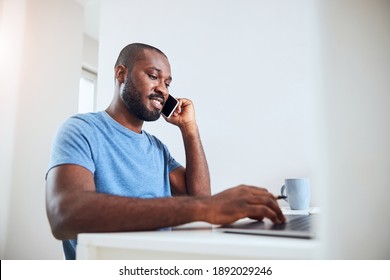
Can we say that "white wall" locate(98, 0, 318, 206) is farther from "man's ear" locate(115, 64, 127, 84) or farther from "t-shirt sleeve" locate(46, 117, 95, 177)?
"t-shirt sleeve" locate(46, 117, 95, 177)

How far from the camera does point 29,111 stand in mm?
1309

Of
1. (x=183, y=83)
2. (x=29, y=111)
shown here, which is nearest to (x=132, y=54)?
(x=183, y=83)

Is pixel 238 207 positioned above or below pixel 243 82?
below

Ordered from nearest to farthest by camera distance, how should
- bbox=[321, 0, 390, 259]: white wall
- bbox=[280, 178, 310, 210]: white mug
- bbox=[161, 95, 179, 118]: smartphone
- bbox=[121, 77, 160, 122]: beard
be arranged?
bbox=[321, 0, 390, 259]: white wall < bbox=[280, 178, 310, 210]: white mug < bbox=[121, 77, 160, 122]: beard < bbox=[161, 95, 179, 118]: smartphone

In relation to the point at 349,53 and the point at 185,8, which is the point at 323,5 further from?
the point at 185,8

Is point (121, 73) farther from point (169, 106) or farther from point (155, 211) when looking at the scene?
point (155, 211)

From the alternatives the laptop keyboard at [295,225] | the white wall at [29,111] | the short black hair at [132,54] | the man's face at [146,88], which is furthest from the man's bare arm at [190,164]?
the white wall at [29,111]

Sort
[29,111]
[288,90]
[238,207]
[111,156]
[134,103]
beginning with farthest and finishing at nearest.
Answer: [29,111]
[288,90]
[134,103]
[111,156]
[238,207]

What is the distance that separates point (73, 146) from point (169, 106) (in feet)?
1.73

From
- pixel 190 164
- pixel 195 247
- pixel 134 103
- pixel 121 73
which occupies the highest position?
pixel 121 73

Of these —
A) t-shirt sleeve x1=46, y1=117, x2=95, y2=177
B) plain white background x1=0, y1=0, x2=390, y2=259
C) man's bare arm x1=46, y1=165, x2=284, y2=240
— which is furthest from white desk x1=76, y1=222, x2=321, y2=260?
plain white background x1=0, y1=0, x2=390, y2=259

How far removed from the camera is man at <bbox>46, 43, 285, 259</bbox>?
0.48m

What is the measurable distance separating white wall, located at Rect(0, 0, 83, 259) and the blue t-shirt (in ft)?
1.76
